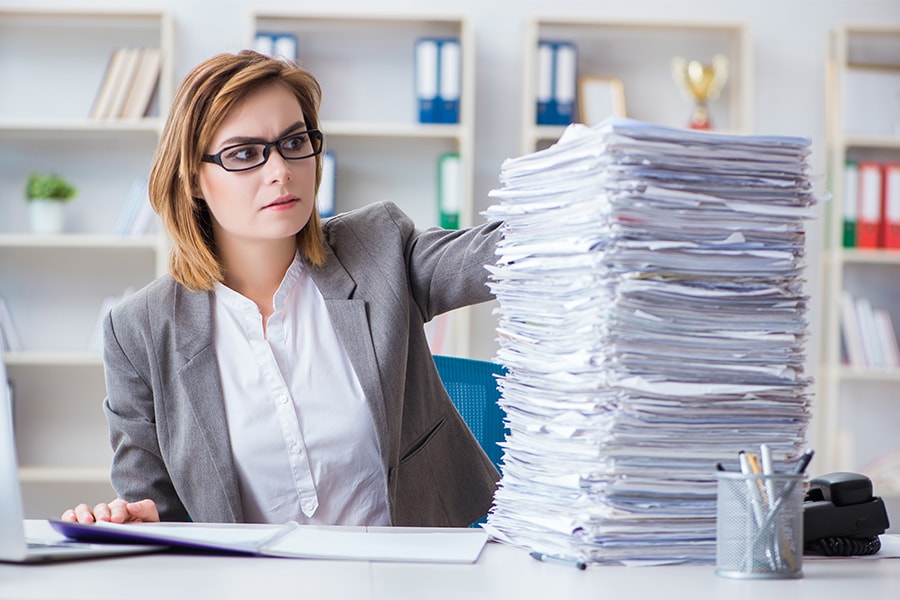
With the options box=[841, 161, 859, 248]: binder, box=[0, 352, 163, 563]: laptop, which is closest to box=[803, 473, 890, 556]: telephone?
box=[0, 352, 163, 563]: laptop

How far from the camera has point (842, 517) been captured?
1.02m

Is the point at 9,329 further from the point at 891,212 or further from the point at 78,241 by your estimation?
the point at 891,212

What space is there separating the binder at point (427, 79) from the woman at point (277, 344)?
213 centimetres

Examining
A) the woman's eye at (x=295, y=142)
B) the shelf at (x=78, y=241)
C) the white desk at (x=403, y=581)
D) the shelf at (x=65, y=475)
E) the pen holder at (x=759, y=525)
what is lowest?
the shelf at (x=65, y=475)

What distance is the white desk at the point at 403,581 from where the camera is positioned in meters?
0.80

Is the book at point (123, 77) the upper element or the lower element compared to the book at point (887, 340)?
upper

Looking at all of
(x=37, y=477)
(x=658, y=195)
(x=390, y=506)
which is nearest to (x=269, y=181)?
(x=390, y=506)

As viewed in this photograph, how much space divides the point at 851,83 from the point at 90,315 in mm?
3098

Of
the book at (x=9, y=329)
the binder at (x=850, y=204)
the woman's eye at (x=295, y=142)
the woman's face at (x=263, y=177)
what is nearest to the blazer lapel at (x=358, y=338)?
the woman's face at (x=263, y=177)

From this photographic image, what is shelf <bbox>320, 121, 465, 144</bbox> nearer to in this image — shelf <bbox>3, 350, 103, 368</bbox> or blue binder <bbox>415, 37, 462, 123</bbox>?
blue binder <bbox>415, 37, 462, 123</bbox>

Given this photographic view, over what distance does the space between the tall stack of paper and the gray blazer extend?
0.52 metres

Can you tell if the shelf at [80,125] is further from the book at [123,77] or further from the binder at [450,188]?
the binder at [450,188]

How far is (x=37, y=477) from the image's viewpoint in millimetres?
3650

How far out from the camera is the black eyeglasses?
1.59 m
